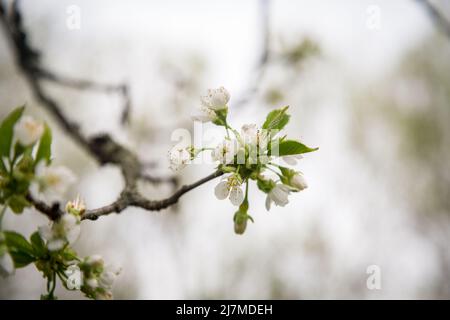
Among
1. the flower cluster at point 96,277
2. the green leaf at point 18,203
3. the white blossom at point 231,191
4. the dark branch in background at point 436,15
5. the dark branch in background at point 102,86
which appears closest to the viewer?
the green leaf at point 18,203

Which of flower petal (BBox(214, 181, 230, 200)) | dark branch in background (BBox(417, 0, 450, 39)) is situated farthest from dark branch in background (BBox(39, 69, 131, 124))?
dark branch in background (BBox(417, 0, 450, 39))

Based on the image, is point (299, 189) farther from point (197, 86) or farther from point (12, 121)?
point (197, 86)

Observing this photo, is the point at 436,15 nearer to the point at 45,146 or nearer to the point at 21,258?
the point at 45,146

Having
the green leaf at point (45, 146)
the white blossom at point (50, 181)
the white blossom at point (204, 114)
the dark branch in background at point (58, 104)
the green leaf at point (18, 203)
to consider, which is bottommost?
the green leaf at point (18, 203)

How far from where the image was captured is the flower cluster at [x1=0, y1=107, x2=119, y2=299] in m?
0.95

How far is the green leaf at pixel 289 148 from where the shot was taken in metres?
1.09

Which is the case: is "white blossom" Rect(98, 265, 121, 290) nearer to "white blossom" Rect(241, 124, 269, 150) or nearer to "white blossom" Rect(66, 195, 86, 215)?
"white blossom" Rect(66, 195, 86, 215)

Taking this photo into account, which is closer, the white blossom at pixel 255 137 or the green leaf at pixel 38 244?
the green leaf at pixel 38 244

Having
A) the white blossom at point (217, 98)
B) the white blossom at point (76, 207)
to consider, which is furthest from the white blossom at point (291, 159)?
the white blossom at point (76, 207)

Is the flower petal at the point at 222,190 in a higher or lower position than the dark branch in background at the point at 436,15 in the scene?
lower

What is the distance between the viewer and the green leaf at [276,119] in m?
1.14

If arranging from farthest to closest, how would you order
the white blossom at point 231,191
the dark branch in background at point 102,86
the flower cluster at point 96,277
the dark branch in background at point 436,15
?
the dark branch in background at point 102,86 < the dark branch in background at point 436,15 < the white blossom at point 231,191 < the flower cluster at point 96,277

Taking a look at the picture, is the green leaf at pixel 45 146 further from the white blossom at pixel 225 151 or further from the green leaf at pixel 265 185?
the green leaf at pixel 265 185
